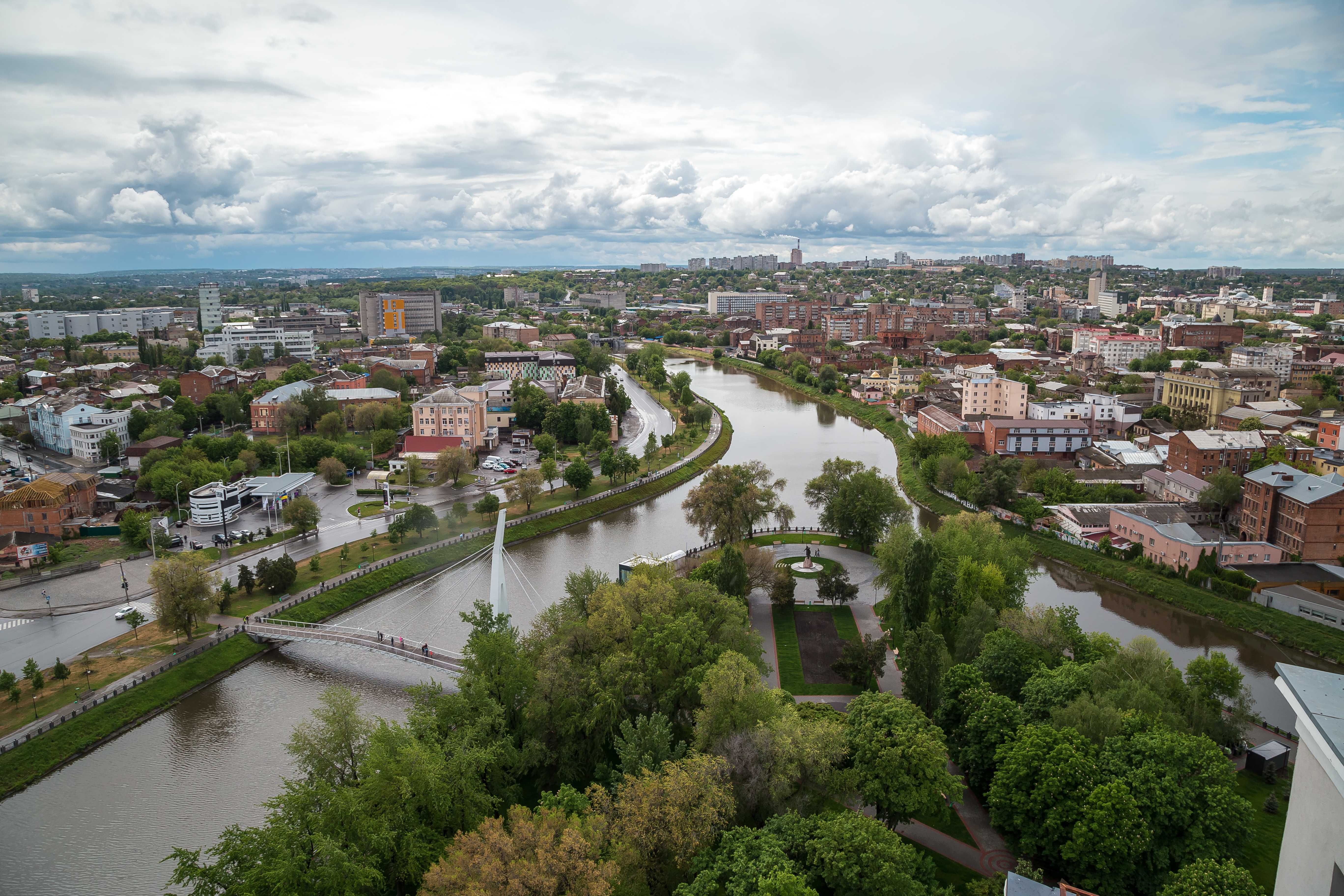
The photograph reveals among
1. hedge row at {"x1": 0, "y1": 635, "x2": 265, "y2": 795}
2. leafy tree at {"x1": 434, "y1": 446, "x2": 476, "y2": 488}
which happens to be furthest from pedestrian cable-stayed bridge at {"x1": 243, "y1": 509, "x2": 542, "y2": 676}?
leafy tree at {"x1": 434, "y1": 446, "x2": 476, "y2": 488}

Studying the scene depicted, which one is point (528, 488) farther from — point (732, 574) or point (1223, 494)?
point (1223, 494)

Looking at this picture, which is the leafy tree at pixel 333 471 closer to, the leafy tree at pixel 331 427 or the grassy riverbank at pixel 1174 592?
the leafy tree at pixel 331 427

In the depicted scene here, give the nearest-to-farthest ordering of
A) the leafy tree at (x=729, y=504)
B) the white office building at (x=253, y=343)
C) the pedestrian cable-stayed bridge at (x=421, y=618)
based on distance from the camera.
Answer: the pedestrian cable-stayed bridge at (x=421, y=618) → the leafy tree at (x=729, y=504) → the white office building at (x=253, y=343)

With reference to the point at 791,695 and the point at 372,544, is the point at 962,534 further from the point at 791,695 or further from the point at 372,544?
the point at 372,544

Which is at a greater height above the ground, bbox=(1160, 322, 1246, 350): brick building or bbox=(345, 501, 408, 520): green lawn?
bbox=(1160, 322, 1246, 350): brick building

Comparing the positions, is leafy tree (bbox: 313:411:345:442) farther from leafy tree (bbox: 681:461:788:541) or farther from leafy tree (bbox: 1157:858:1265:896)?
leafy tree (bbox: 1157:858:1265:896)

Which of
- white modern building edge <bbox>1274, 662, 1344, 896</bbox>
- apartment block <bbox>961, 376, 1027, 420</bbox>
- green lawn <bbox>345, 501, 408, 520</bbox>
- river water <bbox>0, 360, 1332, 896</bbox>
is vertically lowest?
river water <bbox>0, 360, 1332, 896</bbox>

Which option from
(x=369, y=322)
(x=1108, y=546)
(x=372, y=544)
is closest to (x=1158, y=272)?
(x=369, y=322)

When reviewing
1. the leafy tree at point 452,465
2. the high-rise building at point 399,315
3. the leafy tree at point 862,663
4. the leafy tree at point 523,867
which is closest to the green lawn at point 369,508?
the leafy tree at point 452,465
